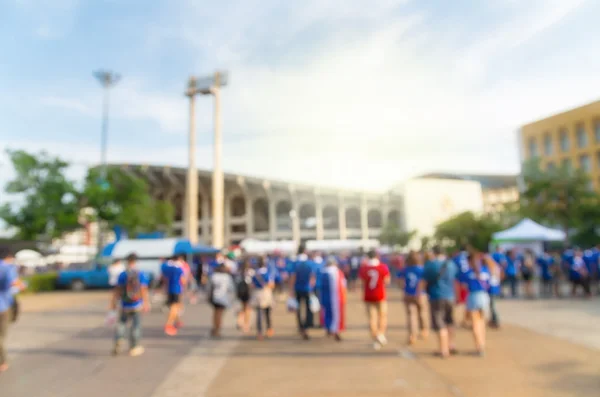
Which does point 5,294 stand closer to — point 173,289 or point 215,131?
point 173,289

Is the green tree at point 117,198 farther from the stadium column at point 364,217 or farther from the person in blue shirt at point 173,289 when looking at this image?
the stadium column at point 364,217

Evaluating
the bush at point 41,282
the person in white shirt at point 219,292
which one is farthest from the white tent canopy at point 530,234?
the bush at point 41,282

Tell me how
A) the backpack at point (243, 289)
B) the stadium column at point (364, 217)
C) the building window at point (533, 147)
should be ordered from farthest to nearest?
the stadium column at point (364, 217), the building window at point (533, 147), the backpack at point (243, 289)

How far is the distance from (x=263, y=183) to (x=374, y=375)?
45897mm

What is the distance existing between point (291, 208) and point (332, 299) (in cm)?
4640

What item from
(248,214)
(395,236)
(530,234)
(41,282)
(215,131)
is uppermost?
(215,131)

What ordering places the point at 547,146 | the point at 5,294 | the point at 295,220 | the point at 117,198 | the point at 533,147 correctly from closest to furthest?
the point at 5,294 < the point at 117,198 < the point at 547,146 < the point at 533,147 < the point at 295,220

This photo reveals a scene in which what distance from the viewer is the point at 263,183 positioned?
50.3 metres

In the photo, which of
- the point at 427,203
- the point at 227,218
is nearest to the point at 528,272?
the point at 427,203

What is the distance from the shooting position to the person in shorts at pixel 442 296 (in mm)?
5754

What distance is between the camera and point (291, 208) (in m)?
53.6

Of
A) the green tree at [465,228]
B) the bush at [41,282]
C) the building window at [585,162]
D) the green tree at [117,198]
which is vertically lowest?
the bush at [41,282]

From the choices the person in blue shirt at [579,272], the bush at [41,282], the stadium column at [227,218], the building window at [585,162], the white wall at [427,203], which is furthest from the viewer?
the stadium column at [227,218]

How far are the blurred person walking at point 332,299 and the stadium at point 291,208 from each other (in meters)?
42.1
